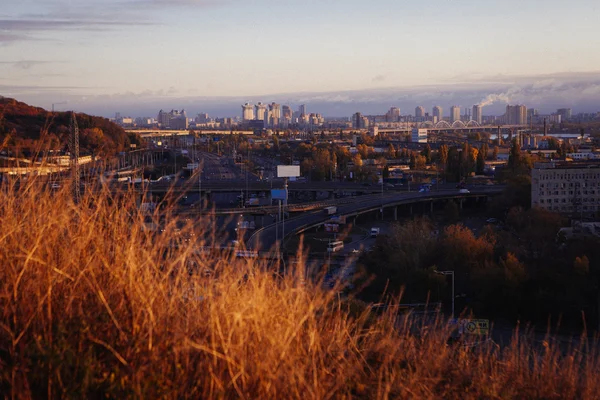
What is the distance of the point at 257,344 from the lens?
1.22 m

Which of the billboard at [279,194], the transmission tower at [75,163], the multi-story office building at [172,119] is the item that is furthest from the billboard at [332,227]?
the multi-story office building at [172,119]

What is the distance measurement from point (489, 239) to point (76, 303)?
6.01 m

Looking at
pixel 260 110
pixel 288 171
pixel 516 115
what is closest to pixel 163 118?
pixel 260 110

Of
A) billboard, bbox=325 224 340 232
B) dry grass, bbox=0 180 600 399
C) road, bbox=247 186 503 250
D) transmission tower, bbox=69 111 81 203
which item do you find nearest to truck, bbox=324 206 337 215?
road, bbox=247 186 503 250

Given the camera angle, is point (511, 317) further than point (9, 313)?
Yes

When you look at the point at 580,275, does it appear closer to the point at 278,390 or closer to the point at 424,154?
the point at 278,390

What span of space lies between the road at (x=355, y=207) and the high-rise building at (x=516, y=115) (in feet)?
193

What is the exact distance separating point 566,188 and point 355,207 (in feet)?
11.2

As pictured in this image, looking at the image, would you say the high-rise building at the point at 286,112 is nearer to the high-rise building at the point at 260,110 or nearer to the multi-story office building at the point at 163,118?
the high-rise building at the point at 260,110

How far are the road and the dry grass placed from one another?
532 cm

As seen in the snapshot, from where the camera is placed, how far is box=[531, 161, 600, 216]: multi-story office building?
10641 millimetres

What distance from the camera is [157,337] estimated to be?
1.25m

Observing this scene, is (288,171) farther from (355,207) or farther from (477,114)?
(477,114)

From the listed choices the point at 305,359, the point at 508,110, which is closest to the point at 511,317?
the point at 305,359
